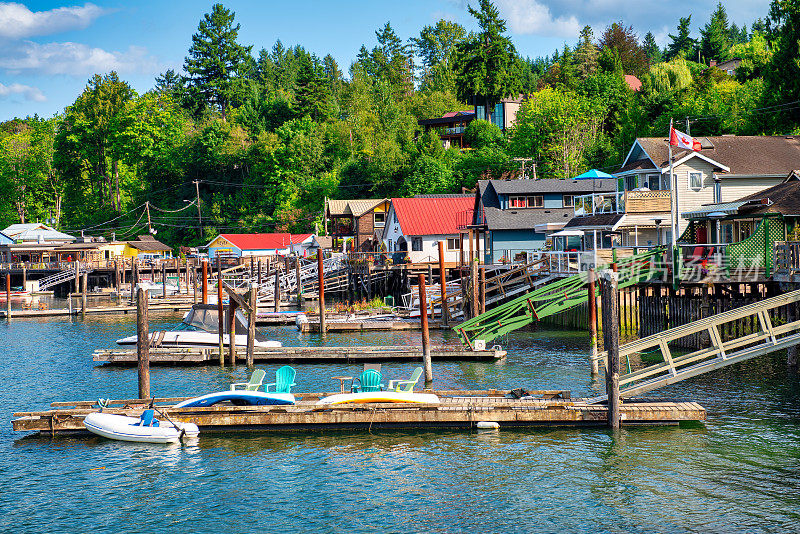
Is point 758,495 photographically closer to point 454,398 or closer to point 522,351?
point 454,398

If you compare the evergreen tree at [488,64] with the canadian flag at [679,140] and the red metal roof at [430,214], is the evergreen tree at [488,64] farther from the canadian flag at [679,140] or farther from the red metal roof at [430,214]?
the canadian flag at [679,140]

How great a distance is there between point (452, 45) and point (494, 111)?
41.3m

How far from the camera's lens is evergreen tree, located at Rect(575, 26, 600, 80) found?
114 metres

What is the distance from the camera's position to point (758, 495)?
18.2 metres

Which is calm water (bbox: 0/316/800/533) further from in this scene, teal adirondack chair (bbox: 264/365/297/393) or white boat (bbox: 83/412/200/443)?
teal adirondack chair (bbox: 264/365/297/393)

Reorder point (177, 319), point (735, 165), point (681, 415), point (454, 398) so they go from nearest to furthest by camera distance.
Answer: point (681, 415) → point (454, 398) → point (735, 165) → point (177, 319)

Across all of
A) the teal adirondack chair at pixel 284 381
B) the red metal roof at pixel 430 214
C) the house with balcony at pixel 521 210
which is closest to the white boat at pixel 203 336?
the teal adirondack chair at pixel 284 381

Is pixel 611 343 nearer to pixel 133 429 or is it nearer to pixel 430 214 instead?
pixel 133 429

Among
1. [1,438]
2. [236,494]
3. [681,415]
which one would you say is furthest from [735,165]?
[1,438]

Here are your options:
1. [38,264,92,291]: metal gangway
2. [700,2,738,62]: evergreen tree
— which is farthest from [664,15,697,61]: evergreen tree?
[38,264,92,291]: metal gangway

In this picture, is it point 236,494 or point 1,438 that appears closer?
point 236,494

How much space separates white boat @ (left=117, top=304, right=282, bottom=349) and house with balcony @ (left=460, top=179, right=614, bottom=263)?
83.8ft

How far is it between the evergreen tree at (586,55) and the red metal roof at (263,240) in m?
50.4

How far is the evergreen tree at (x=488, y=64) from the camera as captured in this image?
108m
